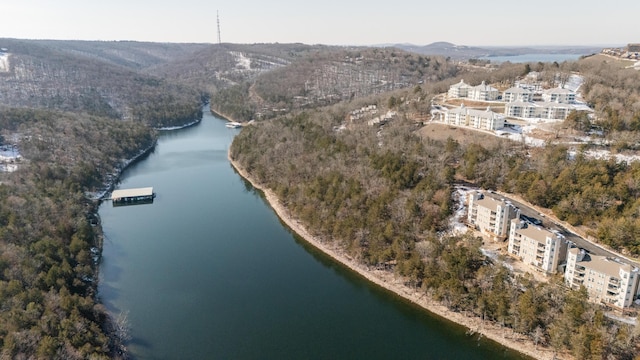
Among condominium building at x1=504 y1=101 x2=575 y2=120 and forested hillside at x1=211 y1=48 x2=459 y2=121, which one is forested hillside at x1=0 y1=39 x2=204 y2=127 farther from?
condominium building at x1=504 y1=101 x2=575 y2=120

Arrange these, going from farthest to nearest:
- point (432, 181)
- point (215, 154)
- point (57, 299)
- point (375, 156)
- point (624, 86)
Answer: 1. point (215, 154)
2. point (624, 86)
3. point (375, 156)
4. point (432, 181)
5. point (57, 299)

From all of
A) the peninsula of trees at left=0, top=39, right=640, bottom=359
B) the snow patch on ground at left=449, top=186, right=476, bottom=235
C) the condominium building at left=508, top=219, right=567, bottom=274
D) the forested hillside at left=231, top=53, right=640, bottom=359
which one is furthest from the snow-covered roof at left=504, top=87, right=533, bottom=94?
the condominium building at left=508, top=219, right=567, bottom=274

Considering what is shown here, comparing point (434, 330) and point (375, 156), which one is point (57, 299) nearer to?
point (434, 330)

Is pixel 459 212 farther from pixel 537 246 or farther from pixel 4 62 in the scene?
pixel 4 62

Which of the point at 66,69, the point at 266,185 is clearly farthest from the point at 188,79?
the point at 266,185

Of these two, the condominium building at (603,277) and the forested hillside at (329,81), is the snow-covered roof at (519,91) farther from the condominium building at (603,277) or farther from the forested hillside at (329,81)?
the forested hillside at (329,81)

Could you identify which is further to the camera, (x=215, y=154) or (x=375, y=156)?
(x=215, y=154)
